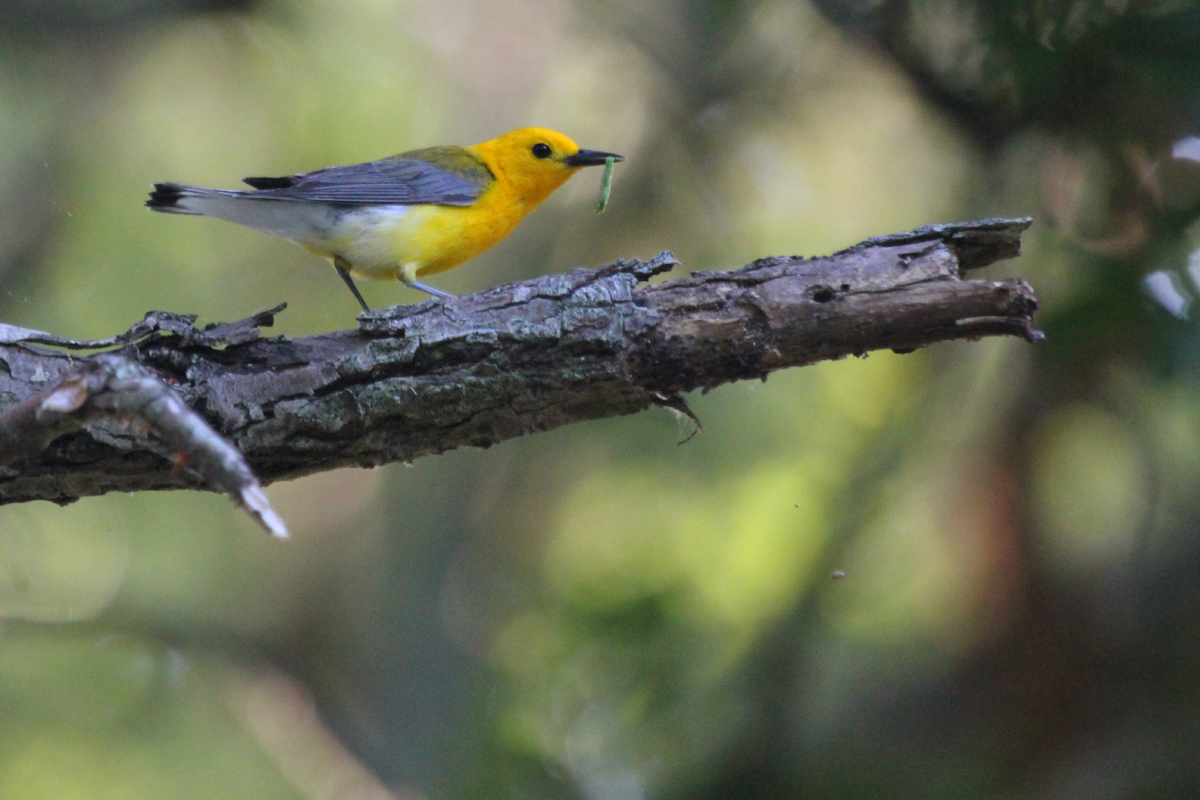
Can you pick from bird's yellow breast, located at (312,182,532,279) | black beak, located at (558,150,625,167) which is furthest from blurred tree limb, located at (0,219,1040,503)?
black beak, located at (558,150,625,167)

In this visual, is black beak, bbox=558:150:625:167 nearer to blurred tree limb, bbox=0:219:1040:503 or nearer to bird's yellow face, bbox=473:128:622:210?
bird's yellow face, bbox=473:128:622:210

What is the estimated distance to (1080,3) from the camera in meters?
4.48

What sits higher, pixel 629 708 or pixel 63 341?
pixel 63 341

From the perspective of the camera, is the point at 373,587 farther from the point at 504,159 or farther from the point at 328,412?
the point at 328,412

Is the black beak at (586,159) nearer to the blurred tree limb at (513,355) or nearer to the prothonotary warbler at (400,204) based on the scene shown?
the prothonotary warbler at (400,204)

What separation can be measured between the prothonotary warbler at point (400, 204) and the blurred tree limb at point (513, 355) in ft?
Result: 4.95

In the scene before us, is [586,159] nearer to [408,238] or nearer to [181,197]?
[408,238]

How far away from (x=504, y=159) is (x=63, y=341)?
275cm

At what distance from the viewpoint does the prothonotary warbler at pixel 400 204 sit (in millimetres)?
4422

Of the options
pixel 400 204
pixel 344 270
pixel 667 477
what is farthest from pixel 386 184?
pixel 667 477

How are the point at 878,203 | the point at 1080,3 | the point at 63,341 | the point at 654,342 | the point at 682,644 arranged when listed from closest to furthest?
the point at 654,342
the point at 63,341
the point at 1080,3
the point at 682,644
the point at 878,203

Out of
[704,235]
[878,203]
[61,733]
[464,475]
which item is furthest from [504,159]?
[61,733]

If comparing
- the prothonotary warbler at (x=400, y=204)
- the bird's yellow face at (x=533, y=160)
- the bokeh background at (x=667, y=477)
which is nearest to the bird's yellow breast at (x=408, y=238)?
the prothonotary warbler at (x=400, y=204)

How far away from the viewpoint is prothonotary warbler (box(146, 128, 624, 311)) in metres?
4.42
